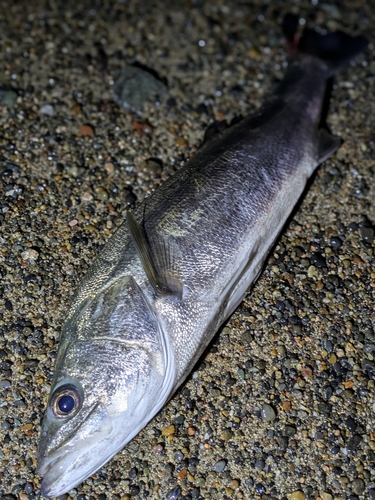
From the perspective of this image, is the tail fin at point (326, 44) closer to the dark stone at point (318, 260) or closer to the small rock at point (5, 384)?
the dark stone at point (318, 260)

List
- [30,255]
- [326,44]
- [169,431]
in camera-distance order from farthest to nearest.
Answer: [326,44] → [30,255] → [169,431]

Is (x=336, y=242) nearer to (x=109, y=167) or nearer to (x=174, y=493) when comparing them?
Answer: (x=109, y=167)

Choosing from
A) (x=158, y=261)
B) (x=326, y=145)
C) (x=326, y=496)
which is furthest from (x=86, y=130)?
(x=326, y=496)

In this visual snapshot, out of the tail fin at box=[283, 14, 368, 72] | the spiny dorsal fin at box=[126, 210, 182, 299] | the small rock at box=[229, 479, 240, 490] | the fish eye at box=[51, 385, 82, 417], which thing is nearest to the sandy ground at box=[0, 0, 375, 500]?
the small rock at box=[229, 479, 240, 490]

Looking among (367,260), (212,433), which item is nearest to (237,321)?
(212,433)

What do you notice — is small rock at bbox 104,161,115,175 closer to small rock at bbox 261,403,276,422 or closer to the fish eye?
the fish eye

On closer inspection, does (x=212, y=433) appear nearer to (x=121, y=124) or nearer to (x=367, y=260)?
(x=367, y=260)
